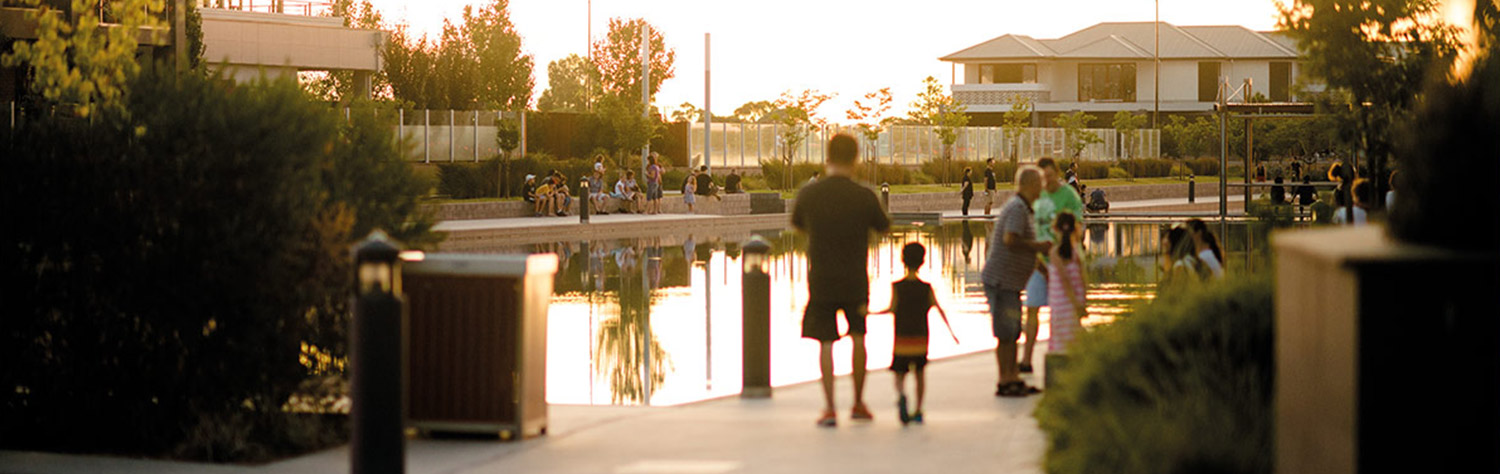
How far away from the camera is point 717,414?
1025 cm

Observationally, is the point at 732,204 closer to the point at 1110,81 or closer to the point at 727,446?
the point at 727,446

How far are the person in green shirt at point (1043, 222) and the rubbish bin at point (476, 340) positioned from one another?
3810mm

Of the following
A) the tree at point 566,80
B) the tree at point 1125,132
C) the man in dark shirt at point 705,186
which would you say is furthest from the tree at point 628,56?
the man in dark shirt at point 705,186

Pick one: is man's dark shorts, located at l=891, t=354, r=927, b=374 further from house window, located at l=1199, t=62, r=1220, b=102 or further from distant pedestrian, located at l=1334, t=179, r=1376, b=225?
house window, located at l=1199, t=62, r=1220, b=102

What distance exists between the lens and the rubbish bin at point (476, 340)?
8.89 meters

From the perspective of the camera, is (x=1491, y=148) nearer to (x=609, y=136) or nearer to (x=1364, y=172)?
(x=1364, y=172)

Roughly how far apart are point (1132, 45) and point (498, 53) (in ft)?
137

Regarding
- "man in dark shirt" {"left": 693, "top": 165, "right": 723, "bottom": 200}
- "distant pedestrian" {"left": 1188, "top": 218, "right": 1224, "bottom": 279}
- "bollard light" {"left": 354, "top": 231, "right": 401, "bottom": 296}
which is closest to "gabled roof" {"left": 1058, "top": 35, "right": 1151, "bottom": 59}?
"man in dark shirt" {"left": 693, "top": 165, "right": 723, "bottom": 200}

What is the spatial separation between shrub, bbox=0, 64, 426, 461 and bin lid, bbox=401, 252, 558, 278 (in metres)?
0.45

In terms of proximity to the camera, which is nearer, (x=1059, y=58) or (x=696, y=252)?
(x=696, y=252)

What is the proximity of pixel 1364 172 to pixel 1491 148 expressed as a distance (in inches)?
893

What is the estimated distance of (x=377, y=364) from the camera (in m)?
6.77

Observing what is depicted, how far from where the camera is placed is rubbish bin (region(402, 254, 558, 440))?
8891 millimetres

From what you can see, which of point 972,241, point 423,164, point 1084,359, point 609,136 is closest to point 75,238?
point 1084,359
